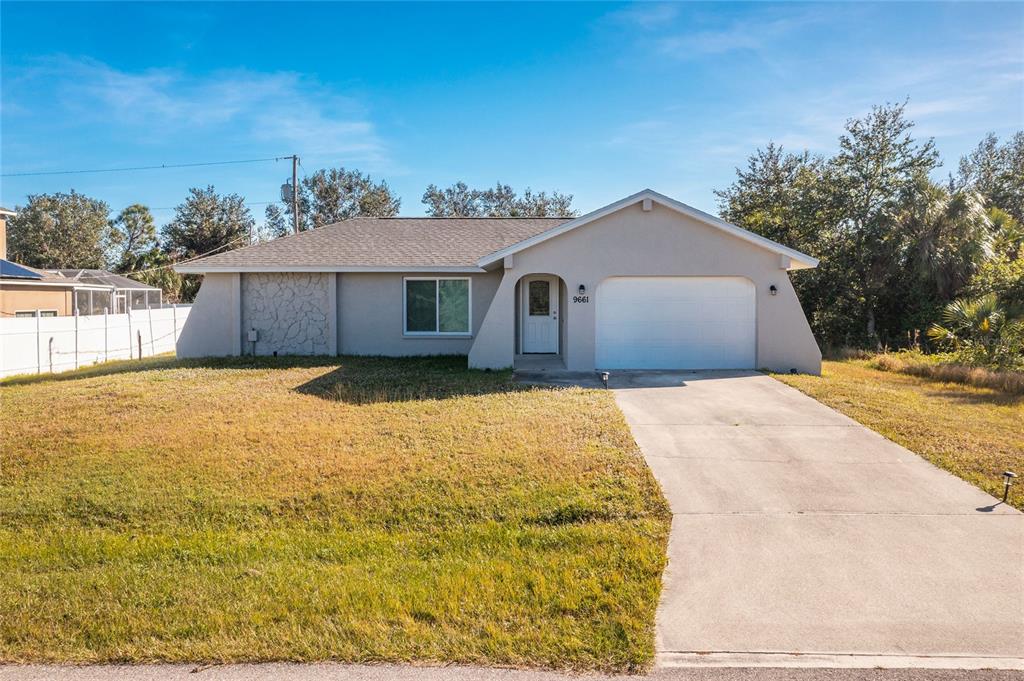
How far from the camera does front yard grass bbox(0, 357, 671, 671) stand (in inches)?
152

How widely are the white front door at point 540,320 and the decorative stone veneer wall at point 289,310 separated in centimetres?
522

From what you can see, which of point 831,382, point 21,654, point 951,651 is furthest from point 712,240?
point 21,654

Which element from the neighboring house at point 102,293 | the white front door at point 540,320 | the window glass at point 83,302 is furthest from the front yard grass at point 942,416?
the window glass at point 83,302

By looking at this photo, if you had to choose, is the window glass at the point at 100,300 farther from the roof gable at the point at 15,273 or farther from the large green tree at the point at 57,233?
the large green tree at the point at 57,233

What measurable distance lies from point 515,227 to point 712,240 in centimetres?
766

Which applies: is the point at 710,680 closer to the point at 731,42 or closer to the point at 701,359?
the point at 701,359

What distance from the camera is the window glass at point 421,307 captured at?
16.2 meters

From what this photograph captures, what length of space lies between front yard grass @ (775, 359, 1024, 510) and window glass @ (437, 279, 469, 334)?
311 inches

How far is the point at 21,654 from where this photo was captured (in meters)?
3.80

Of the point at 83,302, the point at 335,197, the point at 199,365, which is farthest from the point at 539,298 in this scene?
the point at 335,197

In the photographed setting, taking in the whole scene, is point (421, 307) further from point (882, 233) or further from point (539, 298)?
point (882, 233)

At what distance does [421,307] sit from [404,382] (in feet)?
15.0

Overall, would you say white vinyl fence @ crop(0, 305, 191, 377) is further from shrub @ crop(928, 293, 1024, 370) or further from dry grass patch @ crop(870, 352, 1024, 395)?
shrub @ crop(928, 293, 1024, 370)

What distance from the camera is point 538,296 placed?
53.8 ft
